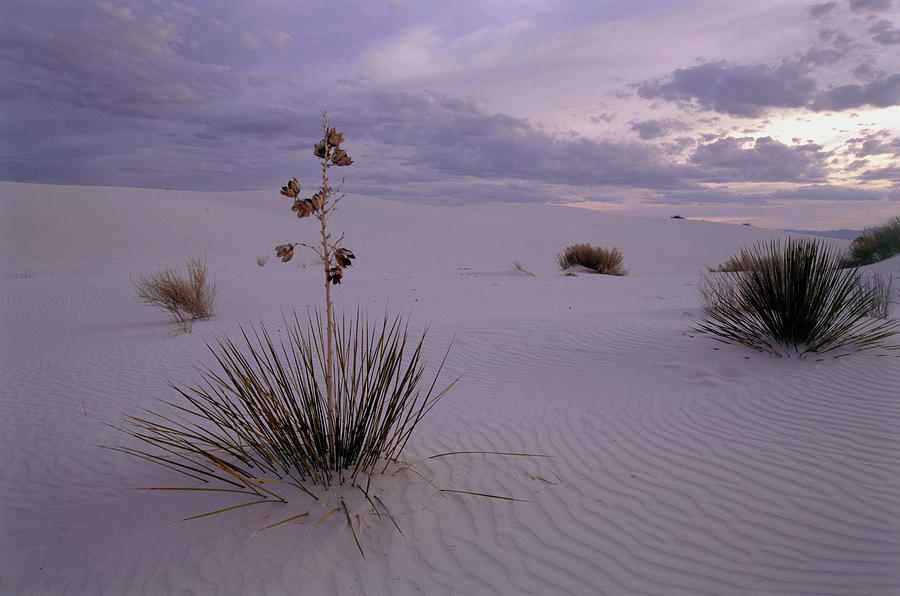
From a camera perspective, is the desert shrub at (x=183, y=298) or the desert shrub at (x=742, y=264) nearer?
the desert shrub at (x=742, y=264)

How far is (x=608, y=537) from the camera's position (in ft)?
9.10

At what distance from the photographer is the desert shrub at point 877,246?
1795cm

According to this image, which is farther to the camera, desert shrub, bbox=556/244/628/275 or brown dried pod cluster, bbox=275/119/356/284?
desert shrub, bbox=556/244/628/275

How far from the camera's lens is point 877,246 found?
18516mm

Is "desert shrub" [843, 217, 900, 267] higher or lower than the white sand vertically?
higher

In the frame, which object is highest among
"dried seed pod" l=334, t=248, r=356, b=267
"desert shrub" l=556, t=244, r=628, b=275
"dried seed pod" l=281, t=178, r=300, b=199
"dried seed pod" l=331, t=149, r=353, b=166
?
"dried seed pod" l=331, t=149, r=353, b=166

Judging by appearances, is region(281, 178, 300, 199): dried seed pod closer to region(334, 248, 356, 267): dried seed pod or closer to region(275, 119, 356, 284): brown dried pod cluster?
region(275, 119, 356, 284): brown dried pod cluster

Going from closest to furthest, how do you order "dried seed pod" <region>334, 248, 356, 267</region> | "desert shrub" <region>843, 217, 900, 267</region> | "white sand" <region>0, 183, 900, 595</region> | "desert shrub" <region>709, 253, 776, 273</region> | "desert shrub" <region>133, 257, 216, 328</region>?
"dried seed pod" <region>334, 248, 356, 267</region>
"white sand" <region>0, 183, 900, 595</region>
"desert shrub" <region>709, 253, 776, 273</region>
"desert shrub" <region>133, 257, 216, 328</region>
"desert shrub" <region>843, 217, 900, 267</region>

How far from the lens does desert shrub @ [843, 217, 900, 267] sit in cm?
1795

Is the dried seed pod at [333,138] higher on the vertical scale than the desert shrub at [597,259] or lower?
higher

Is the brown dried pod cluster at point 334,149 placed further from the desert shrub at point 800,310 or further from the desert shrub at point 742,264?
the desert shrub at point 742,264

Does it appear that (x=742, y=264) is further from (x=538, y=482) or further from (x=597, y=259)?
(x=538, y=482)

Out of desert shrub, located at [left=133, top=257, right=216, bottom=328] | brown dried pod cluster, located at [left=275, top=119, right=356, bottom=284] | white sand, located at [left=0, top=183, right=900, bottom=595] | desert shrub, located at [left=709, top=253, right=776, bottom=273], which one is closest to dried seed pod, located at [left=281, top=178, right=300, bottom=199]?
brown dried pod cluster, located at [left=275, top=119, right=356, bottom=284]

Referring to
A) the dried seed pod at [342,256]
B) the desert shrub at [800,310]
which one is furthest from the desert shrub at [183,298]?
the desert shrub at [800,310]
